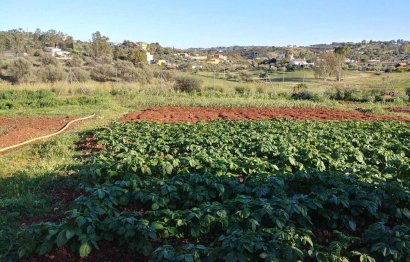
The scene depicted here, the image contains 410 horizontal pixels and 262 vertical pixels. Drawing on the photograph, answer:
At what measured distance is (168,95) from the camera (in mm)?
26281

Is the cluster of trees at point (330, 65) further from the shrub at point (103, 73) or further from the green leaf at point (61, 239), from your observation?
the green leaf at point (61, 239)

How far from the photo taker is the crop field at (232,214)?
3926mm

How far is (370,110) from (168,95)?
1277cm

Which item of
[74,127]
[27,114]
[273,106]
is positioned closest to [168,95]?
[273,106]

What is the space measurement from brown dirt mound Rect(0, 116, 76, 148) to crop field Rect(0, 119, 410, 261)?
6.46m

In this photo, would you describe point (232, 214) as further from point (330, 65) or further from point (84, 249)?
point (330, 65)

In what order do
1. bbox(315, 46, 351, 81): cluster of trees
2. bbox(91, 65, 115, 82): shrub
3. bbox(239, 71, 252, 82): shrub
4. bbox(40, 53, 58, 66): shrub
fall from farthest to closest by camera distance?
bbox(315, 46, 351, 81): cluster of trees < bbox(239, 71, 252, 82): shrub < bbox(40, 53, 58, 66): shrub < bbox(91, 65, 115, 82): shrub

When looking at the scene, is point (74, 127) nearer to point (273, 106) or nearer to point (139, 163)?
point (139, 163)

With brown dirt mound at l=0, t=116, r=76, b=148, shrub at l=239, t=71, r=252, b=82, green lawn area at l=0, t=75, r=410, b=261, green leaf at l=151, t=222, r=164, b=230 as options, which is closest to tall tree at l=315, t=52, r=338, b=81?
green lawn area at l=0, t=75, r=410, b=261

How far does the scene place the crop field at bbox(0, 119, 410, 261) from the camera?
3.93 m

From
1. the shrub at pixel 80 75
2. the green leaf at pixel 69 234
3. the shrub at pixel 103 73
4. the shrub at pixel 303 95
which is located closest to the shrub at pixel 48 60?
the shrub at pixel 103 73

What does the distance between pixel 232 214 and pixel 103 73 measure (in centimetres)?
3882

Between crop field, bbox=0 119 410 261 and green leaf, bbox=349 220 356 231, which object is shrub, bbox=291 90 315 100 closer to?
crop field, bbox=0 119 410 261

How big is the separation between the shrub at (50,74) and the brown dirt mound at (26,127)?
21422 mm
